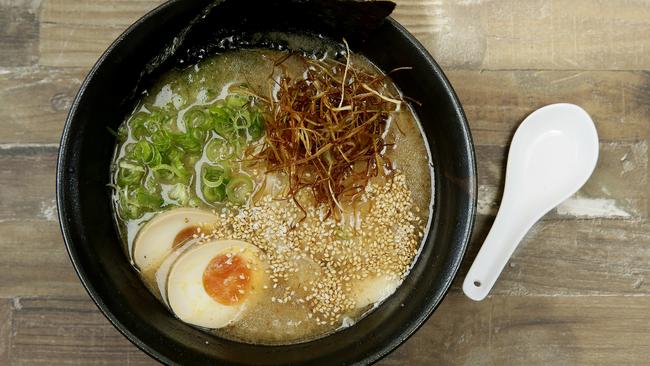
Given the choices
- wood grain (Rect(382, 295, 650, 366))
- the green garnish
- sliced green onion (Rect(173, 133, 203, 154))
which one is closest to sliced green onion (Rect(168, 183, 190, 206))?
the green garnish

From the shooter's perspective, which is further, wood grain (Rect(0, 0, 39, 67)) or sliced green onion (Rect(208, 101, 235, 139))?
wood grain (Rect(0, 0, 39, 67))

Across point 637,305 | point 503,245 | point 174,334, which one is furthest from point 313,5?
point 637,305

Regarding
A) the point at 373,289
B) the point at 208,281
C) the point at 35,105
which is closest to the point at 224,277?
the point at 208,281

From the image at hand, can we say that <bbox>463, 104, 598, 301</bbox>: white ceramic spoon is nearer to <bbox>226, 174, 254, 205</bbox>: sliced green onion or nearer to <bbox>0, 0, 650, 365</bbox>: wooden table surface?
<bbox>0, 0, 650, 365</bbox>: wooden table surface

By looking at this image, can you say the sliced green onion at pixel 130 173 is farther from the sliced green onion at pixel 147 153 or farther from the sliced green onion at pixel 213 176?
the sliced green onion at pixel 213 176

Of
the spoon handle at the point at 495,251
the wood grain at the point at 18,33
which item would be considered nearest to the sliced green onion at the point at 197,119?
the wood grain at the point at 18,33

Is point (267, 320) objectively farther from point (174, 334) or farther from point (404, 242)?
point (404, 242)

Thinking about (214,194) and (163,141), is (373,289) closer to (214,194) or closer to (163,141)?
(214,194)
